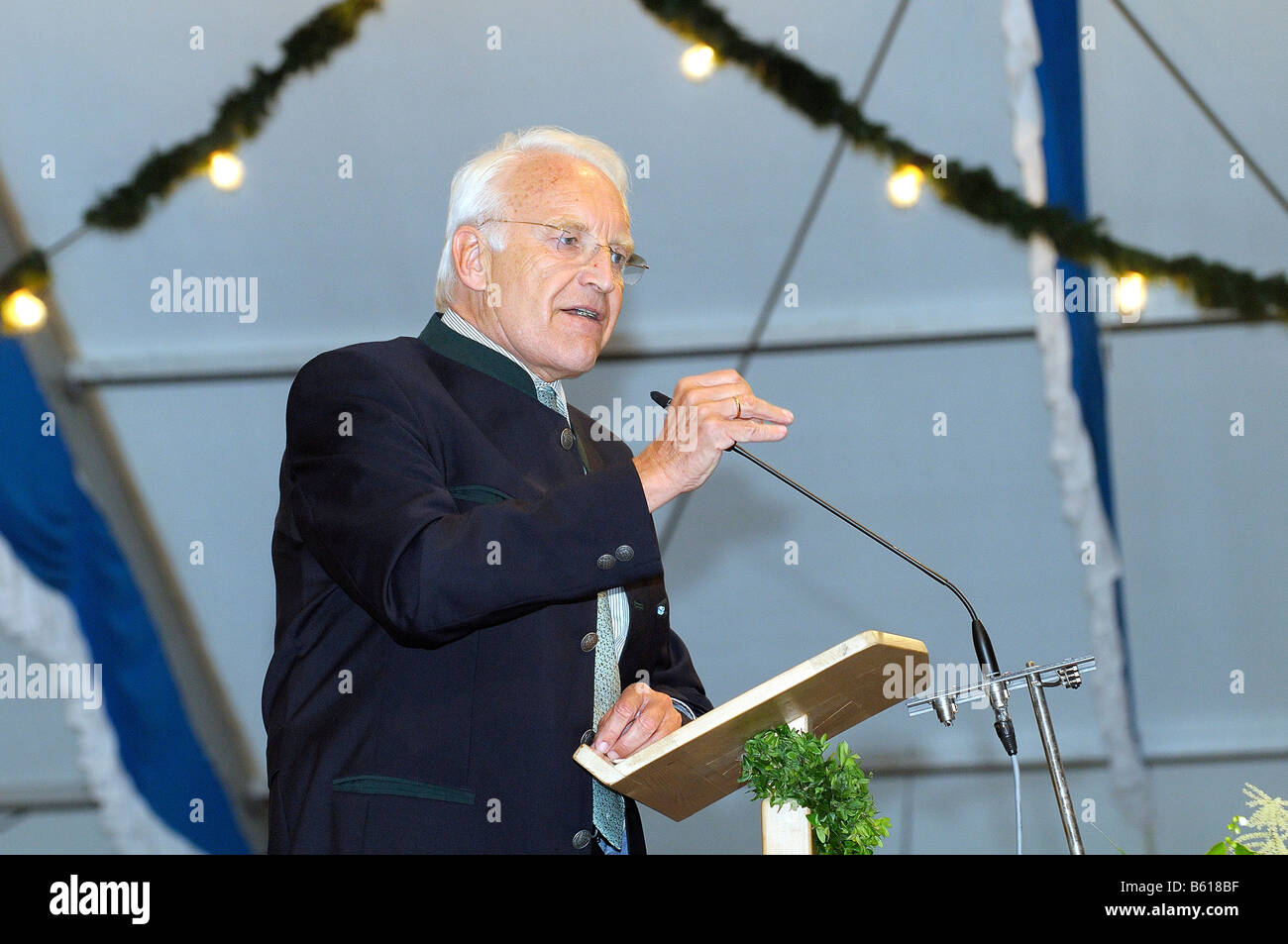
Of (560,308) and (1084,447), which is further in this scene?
(1084,447)

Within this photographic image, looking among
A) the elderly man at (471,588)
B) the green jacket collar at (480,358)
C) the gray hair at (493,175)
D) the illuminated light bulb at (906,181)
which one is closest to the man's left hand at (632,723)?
the elderly man at (471,588)

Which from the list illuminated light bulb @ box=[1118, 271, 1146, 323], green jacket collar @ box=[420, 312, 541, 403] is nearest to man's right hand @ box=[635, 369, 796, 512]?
green jacket collar @ box=[420, 312, 541, 403]

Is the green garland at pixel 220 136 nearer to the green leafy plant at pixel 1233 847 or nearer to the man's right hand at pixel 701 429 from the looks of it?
the man's right hand at pixel 701 429

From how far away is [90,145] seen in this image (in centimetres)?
429

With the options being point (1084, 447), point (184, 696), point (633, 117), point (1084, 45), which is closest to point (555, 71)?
point (633, 117)

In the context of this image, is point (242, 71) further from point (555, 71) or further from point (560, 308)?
point (560, 308)

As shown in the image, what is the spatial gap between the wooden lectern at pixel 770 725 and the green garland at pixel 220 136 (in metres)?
3.40

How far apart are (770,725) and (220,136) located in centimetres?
352

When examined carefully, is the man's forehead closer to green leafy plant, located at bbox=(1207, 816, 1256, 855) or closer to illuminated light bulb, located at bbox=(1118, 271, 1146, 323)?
green leafy plant, located at bbox=(1207, 816, 1256, 855)

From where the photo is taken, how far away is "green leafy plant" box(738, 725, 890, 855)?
4.56 feet

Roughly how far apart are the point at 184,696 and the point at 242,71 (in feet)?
6.64

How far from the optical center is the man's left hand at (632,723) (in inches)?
61.9

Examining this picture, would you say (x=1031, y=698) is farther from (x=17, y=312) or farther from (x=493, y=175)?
(x=17, y=312)

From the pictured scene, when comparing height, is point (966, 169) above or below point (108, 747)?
above
